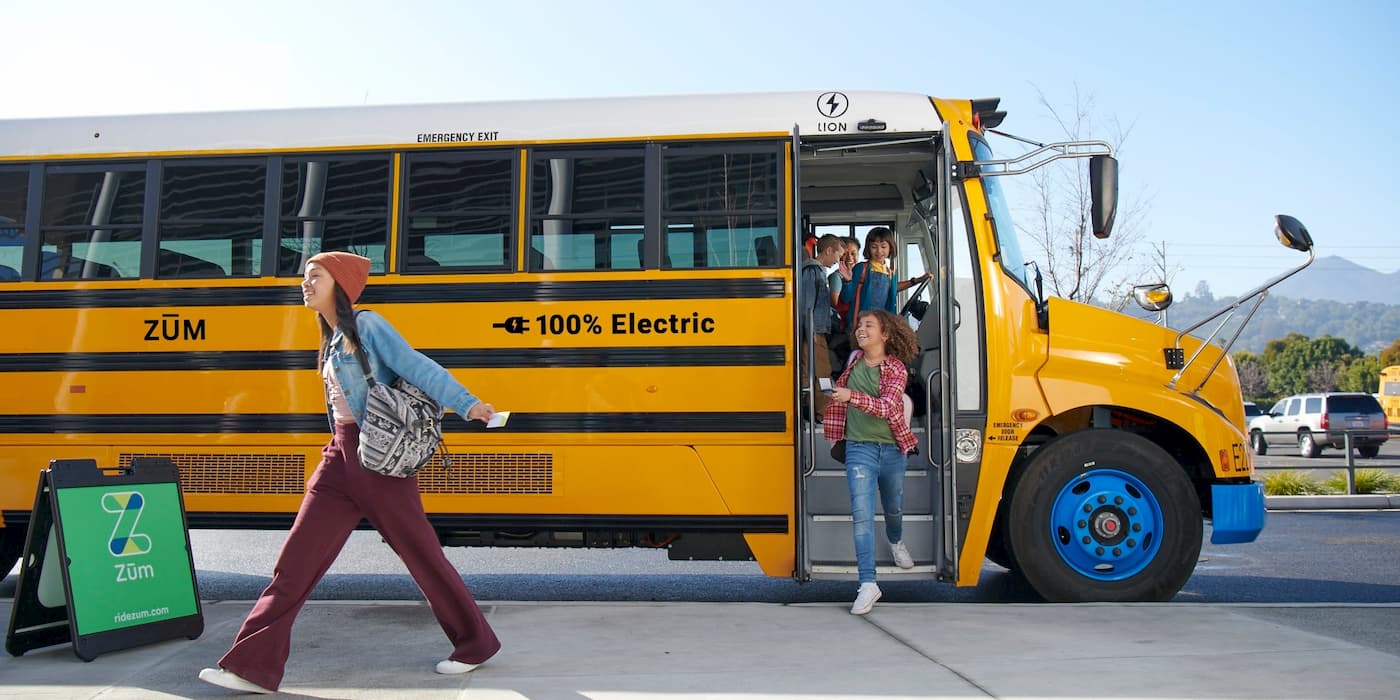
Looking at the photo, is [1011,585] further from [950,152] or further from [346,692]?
[346,692]

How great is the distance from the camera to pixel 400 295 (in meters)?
6.44

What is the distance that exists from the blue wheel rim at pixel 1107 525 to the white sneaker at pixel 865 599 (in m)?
1.17

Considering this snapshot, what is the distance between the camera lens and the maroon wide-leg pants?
4.23 metres

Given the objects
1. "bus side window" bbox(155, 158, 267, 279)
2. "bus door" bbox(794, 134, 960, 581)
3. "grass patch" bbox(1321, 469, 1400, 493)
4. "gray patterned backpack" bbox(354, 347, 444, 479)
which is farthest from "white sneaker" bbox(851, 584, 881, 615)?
"grass patch" bbox(1321, 469, 1400, 493)

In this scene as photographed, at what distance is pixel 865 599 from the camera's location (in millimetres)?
5895

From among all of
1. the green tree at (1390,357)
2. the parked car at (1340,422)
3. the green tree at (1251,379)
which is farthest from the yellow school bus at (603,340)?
A: the green tree at (1390,357)

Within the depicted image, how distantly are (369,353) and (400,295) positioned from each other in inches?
84.9

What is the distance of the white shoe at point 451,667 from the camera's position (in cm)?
455

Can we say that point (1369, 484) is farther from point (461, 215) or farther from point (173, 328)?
point (173, 328)

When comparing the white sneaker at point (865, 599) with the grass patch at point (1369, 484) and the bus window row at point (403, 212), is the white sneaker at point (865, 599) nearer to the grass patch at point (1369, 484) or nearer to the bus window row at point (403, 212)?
the bus window row at point (403, 212)

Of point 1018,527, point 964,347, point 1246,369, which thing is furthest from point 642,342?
point 1246,369

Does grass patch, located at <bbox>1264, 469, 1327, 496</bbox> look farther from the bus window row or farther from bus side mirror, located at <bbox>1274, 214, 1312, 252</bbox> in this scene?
the bus window row

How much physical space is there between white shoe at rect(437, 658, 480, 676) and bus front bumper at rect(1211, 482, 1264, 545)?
4314 mm

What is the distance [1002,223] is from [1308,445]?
89.7 ft
